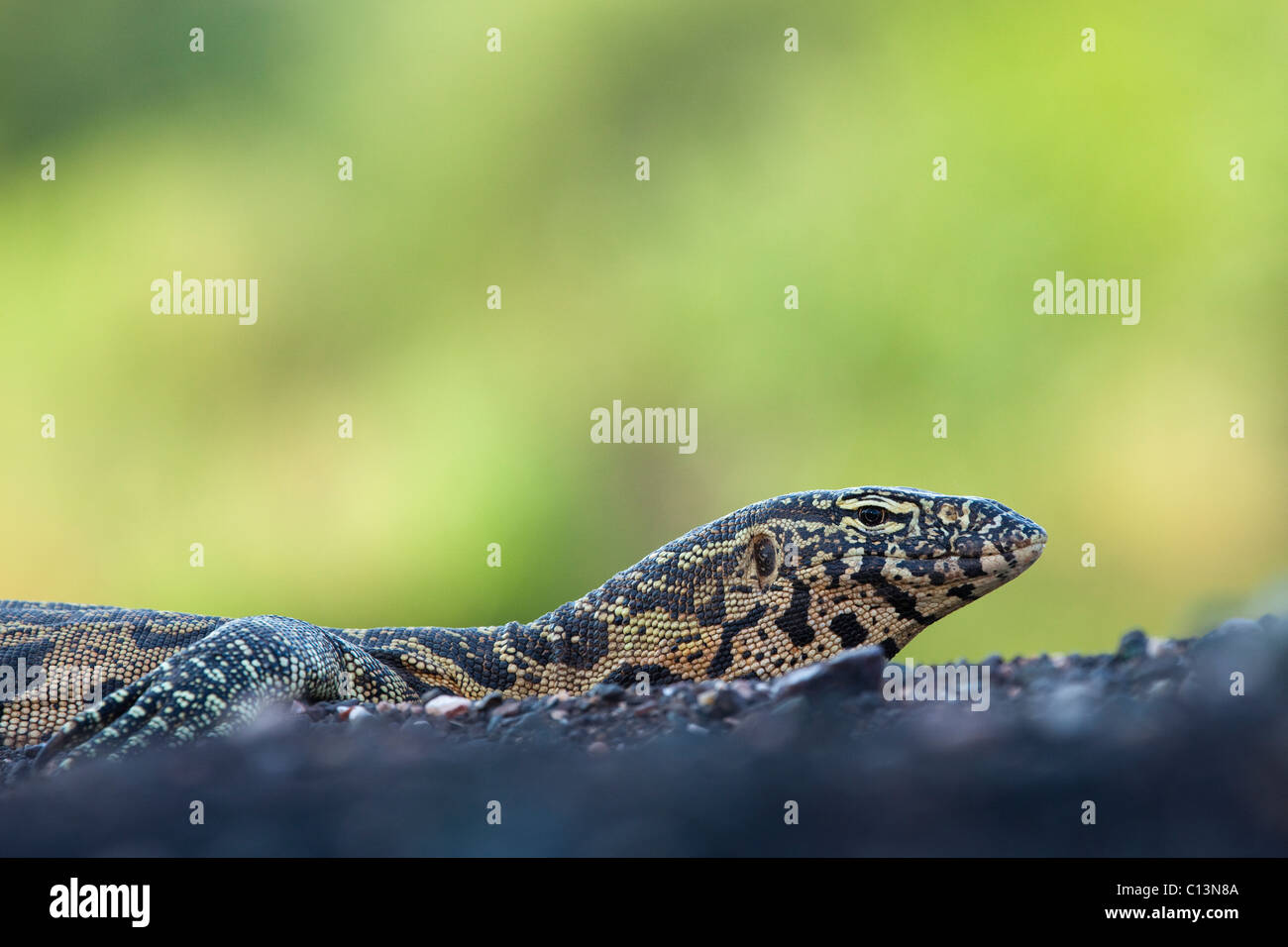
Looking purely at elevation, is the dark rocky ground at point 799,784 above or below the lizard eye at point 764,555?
below

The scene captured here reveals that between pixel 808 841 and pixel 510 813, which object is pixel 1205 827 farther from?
pixel 510 813

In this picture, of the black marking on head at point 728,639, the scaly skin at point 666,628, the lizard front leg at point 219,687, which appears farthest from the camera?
the black marking on head at point 728,639

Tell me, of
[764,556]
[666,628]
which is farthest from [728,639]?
[764,556]

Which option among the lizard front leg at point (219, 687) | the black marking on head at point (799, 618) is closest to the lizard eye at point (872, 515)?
the black marking on head at point (799, 618)

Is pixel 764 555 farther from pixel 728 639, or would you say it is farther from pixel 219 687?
pixel 219 687

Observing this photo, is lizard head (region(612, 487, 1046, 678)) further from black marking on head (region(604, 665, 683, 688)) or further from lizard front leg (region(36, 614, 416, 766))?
lizard front leg (region(36, 614, 416, 766))

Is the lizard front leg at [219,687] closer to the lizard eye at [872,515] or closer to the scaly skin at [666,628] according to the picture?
the scaly skin at [666,628]
